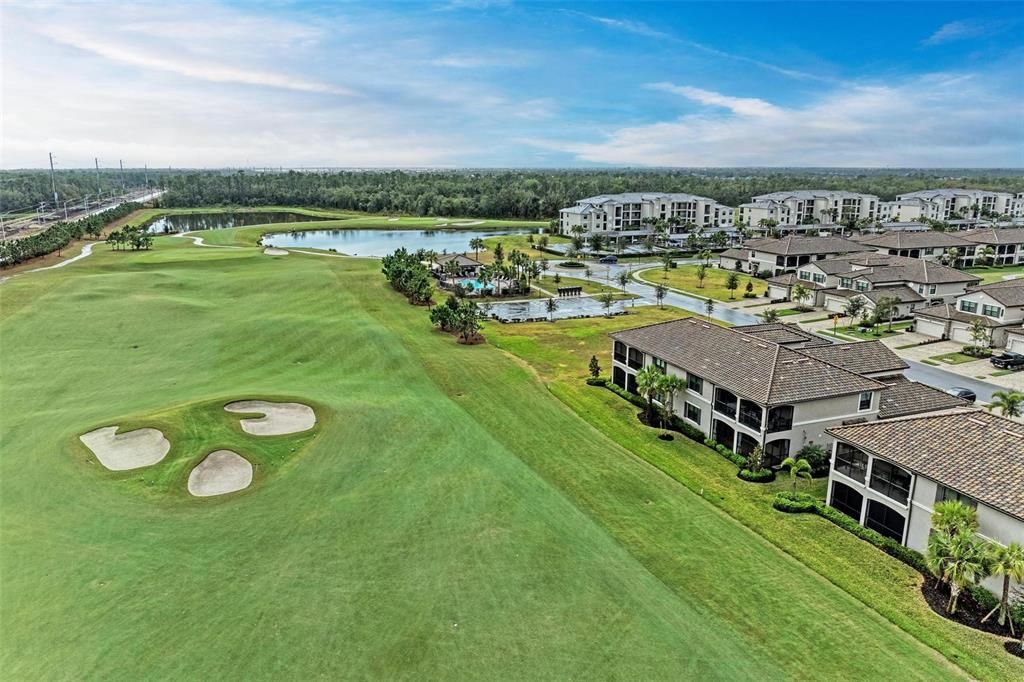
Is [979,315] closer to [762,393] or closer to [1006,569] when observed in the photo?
[762,393]

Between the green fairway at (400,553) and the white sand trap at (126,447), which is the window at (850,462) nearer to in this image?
the green fairway at (400,553)

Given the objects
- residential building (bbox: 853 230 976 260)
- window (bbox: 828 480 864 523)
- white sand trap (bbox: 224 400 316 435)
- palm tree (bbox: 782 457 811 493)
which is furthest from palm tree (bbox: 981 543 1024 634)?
residential building (bbox: 853 230 976 260)

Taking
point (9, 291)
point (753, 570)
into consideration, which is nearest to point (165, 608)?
point (753, 570)

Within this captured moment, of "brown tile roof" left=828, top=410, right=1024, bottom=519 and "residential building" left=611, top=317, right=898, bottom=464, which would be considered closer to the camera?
"brown tile roof" left=828, top=410, right=1024, bottom=519

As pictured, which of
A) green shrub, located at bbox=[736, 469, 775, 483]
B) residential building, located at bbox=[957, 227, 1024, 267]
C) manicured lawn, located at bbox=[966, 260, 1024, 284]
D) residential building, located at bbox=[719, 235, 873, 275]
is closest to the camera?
green shrub, located at bbox=[736, 469, 775, 483]

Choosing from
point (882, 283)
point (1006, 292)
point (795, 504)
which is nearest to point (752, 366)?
point (795, 504)

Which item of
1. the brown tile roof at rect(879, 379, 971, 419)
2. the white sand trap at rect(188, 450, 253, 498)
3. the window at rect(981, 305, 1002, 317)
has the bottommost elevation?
the white sand trap at rect(188, 450, 253, 498)

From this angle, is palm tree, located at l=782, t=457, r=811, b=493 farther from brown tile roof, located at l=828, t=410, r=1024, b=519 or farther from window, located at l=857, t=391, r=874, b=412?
window, located at l=857, t=391, r=874, b=412
